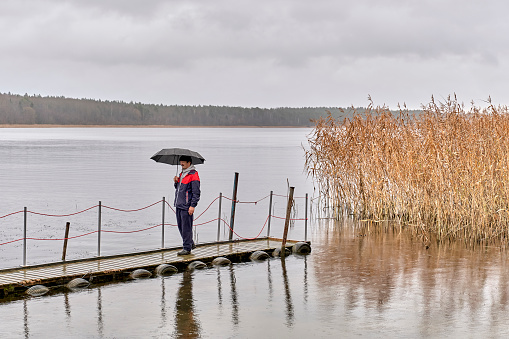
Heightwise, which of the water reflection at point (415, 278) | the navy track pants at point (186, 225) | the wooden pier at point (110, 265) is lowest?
the water reflection at point (415, 278)

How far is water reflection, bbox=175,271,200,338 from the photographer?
8.79 m

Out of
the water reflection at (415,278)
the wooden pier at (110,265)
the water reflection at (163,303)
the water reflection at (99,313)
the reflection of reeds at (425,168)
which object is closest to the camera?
the water reflection at (99,313)

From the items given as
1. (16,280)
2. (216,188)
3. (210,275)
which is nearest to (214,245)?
(210,275)

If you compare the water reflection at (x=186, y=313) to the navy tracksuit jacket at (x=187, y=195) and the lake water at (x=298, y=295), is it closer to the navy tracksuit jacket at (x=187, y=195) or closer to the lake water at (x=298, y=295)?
the lake water at (x=298, y=295)

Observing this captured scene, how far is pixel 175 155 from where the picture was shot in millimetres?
13477

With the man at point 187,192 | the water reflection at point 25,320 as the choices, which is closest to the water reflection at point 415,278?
the man at point 187,192

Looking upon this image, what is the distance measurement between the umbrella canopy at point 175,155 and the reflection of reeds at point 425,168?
567 centimetres

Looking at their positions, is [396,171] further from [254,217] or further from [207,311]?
[207,311]

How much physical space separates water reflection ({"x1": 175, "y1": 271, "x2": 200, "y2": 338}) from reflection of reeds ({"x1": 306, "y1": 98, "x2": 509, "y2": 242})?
674 centimetres

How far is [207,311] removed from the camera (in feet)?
32.5

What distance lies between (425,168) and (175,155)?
618 cm

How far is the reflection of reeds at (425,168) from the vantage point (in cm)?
1571

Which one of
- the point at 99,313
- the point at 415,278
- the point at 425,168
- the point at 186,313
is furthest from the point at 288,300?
the point at 425,168

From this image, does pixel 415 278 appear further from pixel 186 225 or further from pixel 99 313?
pixel 99 313
